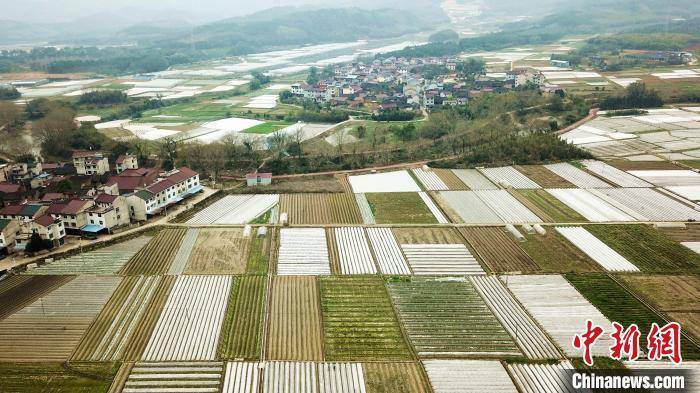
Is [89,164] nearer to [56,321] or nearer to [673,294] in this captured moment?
[56,321]

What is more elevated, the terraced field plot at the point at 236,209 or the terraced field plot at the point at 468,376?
the terraced field plot at the point at 236,209

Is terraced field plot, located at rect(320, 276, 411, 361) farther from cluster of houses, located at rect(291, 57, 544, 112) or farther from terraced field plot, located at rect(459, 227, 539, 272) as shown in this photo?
cluster of houses, located at rect(291, 57, 544, 112)

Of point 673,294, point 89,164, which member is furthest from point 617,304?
point 89,164

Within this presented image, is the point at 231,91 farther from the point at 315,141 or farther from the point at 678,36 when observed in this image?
the point at 678,36

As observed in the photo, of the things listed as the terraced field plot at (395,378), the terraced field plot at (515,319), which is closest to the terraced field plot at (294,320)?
the terraced field plot at (395,378)

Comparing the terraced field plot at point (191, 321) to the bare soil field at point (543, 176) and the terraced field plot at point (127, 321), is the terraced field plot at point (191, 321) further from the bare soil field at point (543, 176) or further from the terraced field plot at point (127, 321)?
the bare soil field at point (543, 176)

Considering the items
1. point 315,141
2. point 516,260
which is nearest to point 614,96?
point 315,141
